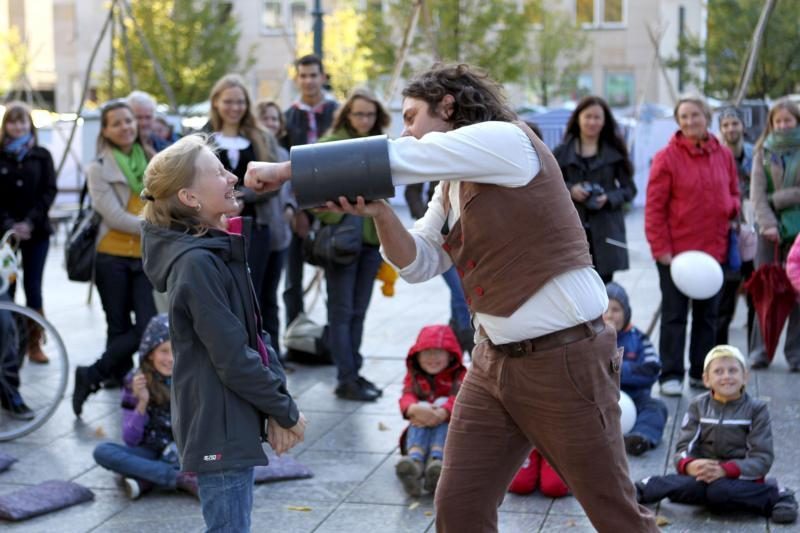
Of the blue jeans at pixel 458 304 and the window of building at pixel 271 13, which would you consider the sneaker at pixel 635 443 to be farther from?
the window of building at pixel 271 13

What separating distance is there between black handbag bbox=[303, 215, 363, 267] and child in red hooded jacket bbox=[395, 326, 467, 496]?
1696mm

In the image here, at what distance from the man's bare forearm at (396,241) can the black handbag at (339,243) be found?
4024mm

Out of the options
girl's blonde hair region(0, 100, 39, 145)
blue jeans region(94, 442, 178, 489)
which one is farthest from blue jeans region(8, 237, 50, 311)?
blue jeans region(94, 442, 178, 489)

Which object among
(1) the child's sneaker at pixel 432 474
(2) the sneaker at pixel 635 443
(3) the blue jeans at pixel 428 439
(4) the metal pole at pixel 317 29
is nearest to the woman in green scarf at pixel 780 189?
(2) the sneaker at pixel 635 443

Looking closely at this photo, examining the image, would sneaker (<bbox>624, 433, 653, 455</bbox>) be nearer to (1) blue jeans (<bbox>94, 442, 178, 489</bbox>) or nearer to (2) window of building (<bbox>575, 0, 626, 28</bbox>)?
(1) blue jeans (<bbox>94, 442, 178, 489</bbox>)

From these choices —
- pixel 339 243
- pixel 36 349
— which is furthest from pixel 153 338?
pixel 36 349

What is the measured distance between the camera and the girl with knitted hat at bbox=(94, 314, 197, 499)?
592 cm

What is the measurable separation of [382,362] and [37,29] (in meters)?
48.9

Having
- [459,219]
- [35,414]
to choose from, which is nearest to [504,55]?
[35,414]

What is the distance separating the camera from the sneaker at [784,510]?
5.26m

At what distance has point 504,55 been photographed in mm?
33969

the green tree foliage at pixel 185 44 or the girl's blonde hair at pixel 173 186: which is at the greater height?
the green tree foliage at pixel 185 44

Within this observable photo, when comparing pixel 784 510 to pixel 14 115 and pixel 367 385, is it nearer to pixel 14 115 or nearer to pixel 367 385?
pixel 367 385

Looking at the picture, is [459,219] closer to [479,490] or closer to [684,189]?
[479,490]
